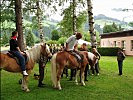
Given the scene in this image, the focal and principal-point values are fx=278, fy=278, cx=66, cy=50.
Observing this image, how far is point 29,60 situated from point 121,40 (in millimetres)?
39041

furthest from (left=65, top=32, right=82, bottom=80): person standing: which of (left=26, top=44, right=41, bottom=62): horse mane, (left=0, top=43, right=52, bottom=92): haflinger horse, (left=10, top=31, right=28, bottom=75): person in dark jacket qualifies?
(left=10, top=31, right=28, bottom=75): person in dark jacket

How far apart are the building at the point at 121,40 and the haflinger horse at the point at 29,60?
3463cm

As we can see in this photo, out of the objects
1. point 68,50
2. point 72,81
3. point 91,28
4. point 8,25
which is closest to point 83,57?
point 68,50

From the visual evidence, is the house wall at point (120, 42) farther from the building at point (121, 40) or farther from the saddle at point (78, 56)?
the saddle at point (78, 56)

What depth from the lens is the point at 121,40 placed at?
4881 cm

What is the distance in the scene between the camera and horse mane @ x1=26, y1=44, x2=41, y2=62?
11616mm

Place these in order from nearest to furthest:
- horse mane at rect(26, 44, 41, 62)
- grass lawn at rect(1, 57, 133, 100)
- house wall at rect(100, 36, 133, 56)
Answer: grass lawn at rect(1, 57, 133, 100)
horse mane at rect(26, 44, 41, 62)
house wall at rect(100, 36, 133, 56)

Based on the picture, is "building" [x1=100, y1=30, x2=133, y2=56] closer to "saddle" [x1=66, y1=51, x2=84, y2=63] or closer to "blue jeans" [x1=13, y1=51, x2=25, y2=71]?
"saddle" [x1=66, y1=51, x2=84, y2=63]

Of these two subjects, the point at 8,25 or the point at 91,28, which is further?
the point at 8,25

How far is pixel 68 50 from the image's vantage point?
12.7 m

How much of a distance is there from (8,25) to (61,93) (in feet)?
47.1

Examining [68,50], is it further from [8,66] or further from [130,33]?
[130,33]

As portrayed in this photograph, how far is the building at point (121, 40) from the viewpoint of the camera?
149 feet

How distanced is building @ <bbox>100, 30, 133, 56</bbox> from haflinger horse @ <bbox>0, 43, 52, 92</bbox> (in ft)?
114
